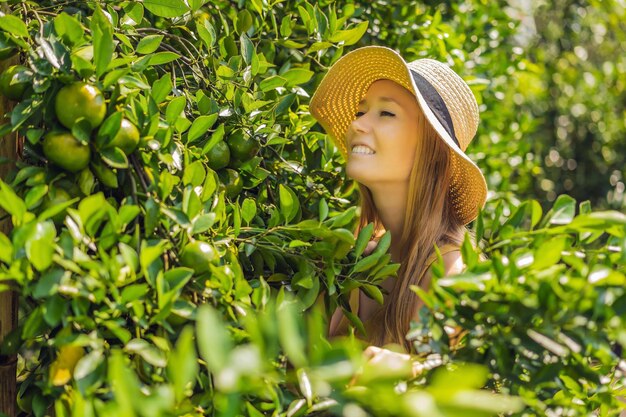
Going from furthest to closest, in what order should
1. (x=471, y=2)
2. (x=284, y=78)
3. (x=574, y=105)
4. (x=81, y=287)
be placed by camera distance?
(x=574, y=105) < (x=471, y=2) < (x=284, y=78) < (x=81, y=287)

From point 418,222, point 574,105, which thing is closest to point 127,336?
point 418,222

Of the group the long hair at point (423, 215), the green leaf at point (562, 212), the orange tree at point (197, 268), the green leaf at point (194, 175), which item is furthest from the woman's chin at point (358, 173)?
the green leaf at point (562, 212)

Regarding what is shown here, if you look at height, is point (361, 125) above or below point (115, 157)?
below

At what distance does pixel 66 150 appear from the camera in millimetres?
1072

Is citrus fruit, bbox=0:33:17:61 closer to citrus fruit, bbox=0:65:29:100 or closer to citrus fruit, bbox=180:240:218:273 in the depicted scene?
citrus fruit, bbox=0:65:29:100

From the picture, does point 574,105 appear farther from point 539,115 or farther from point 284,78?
point 284,78

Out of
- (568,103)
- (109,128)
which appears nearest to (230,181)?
(109,128)

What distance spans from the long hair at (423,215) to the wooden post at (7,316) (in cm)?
74

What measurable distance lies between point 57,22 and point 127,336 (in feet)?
1.46

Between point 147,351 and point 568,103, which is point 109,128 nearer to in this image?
point 147,351

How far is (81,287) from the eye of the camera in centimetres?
94

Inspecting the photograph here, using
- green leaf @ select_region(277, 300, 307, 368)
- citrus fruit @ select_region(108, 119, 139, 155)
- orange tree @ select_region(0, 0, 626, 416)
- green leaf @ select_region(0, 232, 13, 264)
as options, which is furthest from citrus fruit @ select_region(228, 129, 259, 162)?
green leaf @ select_region(277, 300, 307, 368)

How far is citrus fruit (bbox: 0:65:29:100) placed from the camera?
1.12 m

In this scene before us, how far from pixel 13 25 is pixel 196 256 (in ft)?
1.29
